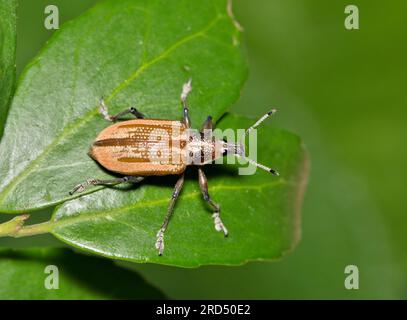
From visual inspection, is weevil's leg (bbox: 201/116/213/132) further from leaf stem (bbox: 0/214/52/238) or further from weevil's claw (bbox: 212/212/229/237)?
leaf stem (bbox: 0/214/52/238)

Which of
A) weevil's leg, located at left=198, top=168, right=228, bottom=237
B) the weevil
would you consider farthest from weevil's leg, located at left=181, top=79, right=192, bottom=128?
weevil's leg, located at left=198, top=168, right=228, bottom=237

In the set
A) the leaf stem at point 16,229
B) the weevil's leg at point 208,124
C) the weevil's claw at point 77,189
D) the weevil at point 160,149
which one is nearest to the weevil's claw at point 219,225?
the weevil at point 160,149

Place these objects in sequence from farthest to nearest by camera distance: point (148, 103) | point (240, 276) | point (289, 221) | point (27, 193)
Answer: point (240, 276) → point (289, 221) → point (148, 103) → point (27, 193)

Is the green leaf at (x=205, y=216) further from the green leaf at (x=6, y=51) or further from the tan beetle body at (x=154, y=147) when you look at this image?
the green leaf at (x=6, y=51)

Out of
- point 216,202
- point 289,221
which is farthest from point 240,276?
point 216,202

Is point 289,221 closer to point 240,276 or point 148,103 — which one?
point 148,103

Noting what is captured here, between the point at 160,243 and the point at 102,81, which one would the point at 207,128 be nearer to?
the point at 102,81

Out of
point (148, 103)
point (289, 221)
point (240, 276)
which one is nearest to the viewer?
point (148, 103)

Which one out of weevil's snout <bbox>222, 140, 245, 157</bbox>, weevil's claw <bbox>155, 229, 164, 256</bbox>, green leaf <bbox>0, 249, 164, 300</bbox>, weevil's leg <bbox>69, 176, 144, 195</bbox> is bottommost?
green leaf <bbox>0, 249, 164, 300</bbox>
